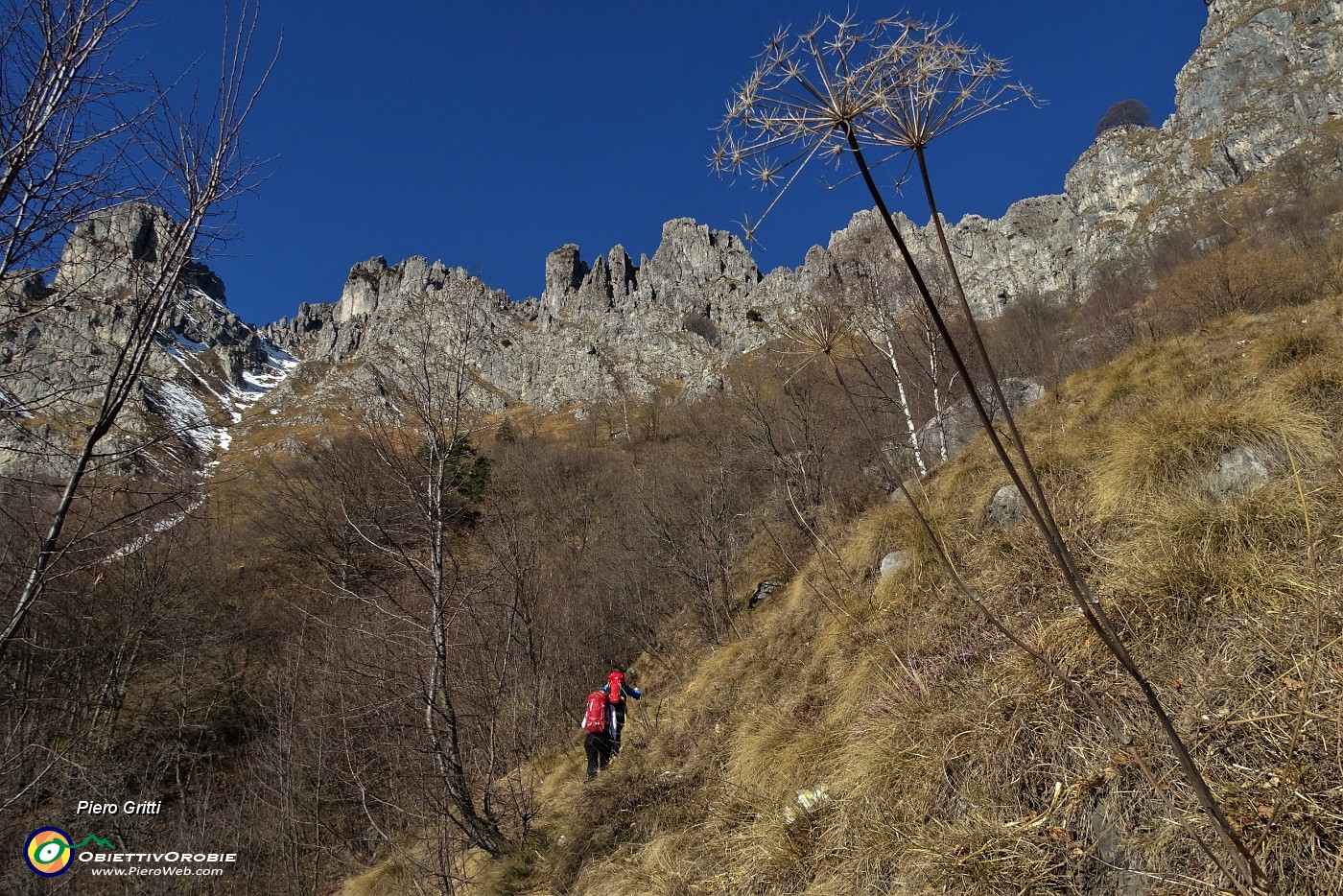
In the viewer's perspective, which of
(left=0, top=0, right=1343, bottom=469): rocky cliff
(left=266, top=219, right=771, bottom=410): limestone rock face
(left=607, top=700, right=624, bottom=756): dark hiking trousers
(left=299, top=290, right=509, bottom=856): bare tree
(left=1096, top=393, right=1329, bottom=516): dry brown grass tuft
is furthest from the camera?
(left=266, top=219, right=771, bottom=410): limestone rock face

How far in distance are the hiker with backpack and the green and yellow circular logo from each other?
6.93 meters

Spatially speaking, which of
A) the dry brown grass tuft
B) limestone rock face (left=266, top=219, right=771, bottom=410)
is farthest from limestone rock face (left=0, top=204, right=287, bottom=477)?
limestone rock face (left=266, top=219, right=771, bottom=410)

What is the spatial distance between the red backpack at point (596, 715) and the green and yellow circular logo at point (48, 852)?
22.8 ft

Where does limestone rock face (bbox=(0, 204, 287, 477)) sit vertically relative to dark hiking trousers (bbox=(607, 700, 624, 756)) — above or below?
above

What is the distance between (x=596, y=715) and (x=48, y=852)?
767cm

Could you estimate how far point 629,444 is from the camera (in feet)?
168

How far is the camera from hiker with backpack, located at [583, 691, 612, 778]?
7359 mm

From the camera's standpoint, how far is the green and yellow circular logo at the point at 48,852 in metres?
7.55

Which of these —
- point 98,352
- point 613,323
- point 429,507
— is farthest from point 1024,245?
point 98,352

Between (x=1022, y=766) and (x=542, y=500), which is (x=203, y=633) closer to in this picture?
(x=542, y=500)

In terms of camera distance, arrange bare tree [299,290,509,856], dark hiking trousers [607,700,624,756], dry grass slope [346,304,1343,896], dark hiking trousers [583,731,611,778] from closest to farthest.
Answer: dry grass slope [346,304,1343,896], bare tree [299,290,509,856], dark hiking trousers [583,731,611,778], dark hiking trousers [607,700,624,756]

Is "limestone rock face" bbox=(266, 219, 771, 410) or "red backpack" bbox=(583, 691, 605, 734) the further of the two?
"limestone rock face" bbox=(266, 219, 771, 410)

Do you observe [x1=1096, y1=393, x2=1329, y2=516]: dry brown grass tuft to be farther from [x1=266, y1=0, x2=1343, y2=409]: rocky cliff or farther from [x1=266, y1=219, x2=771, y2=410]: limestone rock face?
[x1=266, y1=219, x2=771, y2=410]: limestone rock face

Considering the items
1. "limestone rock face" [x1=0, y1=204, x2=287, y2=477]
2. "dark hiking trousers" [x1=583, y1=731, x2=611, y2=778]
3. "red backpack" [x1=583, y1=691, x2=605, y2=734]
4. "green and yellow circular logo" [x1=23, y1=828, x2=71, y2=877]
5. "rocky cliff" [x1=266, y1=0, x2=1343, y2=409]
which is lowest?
"dark hiking trousers" [x1=583, y1=731, x2=611, y2=778]
